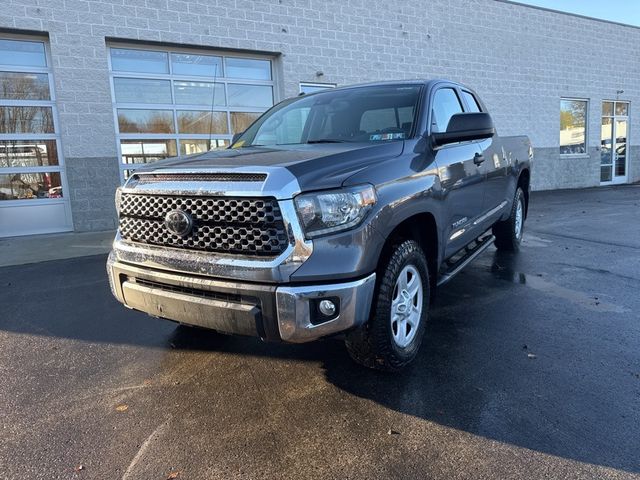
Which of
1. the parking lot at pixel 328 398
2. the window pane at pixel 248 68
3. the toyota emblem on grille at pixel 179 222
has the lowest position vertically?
the parking lot at pixel 328 398

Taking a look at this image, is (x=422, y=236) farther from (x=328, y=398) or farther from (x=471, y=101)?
(x=471, y=101)

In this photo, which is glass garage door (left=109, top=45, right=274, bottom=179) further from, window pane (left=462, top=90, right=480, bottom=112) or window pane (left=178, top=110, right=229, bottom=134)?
window pane (left=462, top=90, right=480, bottom=112)

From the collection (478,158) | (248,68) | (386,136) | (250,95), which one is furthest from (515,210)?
(248,68)

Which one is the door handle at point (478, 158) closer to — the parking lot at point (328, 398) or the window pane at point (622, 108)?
the parking lot at point (328, 398)

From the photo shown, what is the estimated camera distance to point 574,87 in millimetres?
16750

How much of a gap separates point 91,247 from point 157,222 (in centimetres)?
591

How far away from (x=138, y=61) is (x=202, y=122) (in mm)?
1758

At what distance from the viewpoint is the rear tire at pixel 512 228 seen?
6.32 m

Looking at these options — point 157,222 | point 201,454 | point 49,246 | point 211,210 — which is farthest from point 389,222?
point 49,246

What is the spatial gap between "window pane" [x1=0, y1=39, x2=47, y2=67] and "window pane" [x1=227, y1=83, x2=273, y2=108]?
12.2 feet

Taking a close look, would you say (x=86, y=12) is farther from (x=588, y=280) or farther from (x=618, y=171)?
(x=618, y=171)

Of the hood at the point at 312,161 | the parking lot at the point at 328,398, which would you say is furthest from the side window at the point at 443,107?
the parking lot at the point at 328,398

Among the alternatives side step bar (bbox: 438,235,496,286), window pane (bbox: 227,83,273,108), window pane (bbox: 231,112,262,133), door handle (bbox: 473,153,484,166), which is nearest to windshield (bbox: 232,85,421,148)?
door handle (bbox: 473,153,484,166)

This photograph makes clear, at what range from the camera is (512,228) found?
6418 millimetres
